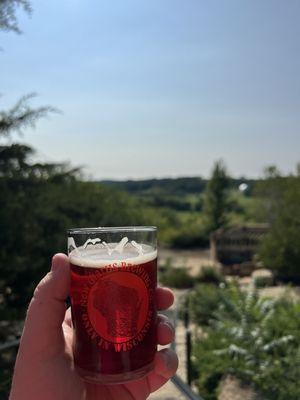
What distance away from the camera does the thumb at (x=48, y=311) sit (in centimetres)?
156

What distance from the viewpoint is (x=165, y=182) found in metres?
49.2

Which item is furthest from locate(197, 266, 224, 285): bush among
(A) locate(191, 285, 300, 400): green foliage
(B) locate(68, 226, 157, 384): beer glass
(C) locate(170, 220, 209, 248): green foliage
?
(B) locate(68, 226, 157, 384): beer glass

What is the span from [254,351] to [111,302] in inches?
143

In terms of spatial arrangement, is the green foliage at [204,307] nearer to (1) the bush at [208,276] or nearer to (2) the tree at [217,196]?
(1) the bush at [208,276]

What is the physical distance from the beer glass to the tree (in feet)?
103

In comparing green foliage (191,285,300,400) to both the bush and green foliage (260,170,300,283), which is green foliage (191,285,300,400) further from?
green foliage (260,170,300,283)

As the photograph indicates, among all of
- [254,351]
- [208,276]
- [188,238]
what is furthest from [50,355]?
[188,238]

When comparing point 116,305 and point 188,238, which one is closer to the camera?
point 116,305

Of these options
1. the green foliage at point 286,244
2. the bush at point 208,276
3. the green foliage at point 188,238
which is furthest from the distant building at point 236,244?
the green foliage at point 188,238

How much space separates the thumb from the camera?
1.56 m

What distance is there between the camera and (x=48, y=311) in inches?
61.7

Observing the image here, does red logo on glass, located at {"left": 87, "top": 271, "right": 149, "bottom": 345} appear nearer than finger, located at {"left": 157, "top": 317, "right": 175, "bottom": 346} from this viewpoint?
Yes

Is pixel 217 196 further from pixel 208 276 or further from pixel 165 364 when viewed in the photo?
pixel 165 364

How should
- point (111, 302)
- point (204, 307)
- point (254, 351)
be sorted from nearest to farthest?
point (111, 302) < point (254, 351) < point (204, 307)
